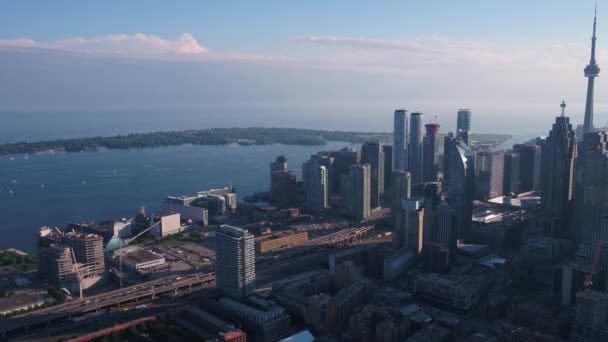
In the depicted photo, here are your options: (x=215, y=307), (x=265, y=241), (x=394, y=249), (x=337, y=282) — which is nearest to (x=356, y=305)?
(x=337, y=282)

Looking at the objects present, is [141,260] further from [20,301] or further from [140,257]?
[20,301]

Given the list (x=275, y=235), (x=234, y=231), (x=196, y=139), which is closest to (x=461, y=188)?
(x=275, y=235)

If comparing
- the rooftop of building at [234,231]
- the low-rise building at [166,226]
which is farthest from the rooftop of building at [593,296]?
the low-rise building at [166,226]

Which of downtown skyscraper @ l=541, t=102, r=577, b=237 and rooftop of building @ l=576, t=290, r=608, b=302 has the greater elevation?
downtown skyscraper @ l=541, t=102, r=577, b=237

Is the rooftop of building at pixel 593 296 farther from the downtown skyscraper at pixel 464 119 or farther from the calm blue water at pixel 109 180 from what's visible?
the downtown skyscraper at pixel 464 119

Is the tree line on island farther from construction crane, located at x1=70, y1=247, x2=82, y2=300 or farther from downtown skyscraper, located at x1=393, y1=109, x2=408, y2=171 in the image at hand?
construction crane, located at x1=70, y1=247, x2=82, y2=300

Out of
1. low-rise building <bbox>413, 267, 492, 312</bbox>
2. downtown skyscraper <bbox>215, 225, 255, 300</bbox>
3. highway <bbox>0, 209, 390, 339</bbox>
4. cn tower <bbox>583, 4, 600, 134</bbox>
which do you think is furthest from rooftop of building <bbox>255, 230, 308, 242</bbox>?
cn tower <bbox>583, 4, 600, 134</bbox>
